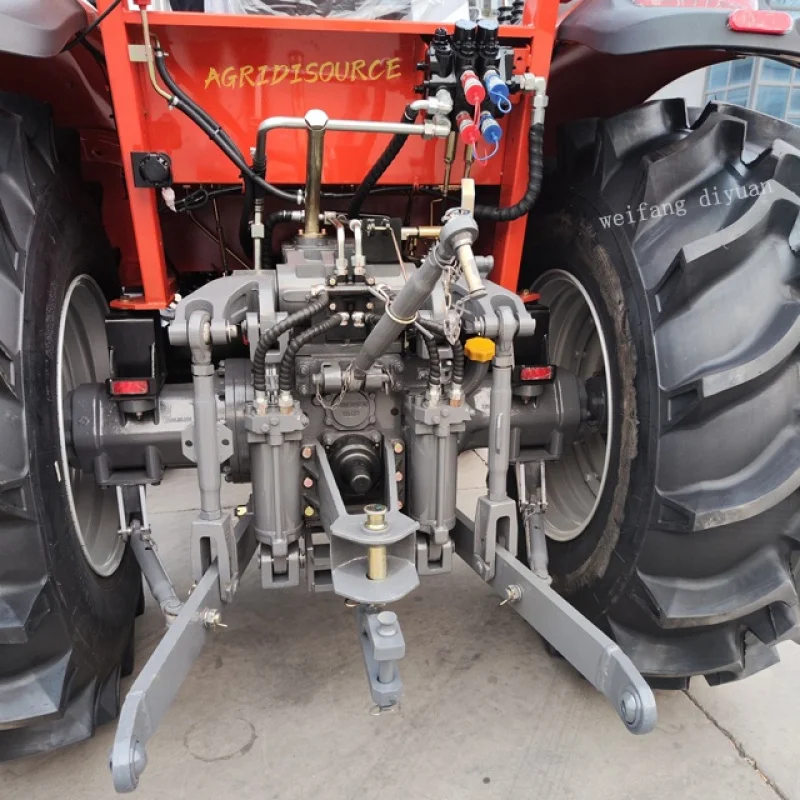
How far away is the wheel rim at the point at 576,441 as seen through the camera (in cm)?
228

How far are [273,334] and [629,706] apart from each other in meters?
1.06

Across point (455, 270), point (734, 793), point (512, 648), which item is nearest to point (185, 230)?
point (455, 270)

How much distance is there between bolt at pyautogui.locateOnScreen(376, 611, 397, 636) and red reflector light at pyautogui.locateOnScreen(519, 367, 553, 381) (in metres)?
0.86

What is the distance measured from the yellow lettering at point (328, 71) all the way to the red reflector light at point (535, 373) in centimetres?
94

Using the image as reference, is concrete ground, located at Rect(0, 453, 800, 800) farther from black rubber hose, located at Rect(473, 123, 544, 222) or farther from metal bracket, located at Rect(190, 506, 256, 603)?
black rubber hose, located at Rect(473, 123, 544, 222)

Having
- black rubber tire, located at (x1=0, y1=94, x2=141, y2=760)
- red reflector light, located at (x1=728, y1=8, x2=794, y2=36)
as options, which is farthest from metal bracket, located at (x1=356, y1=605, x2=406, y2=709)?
red reflector light, located at (x1=728, y1=8, x2=794, y2=36)

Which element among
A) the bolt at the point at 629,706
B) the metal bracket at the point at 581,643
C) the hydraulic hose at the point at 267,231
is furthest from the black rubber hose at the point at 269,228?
the bolt at the point at 629,706

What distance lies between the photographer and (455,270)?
147 cm

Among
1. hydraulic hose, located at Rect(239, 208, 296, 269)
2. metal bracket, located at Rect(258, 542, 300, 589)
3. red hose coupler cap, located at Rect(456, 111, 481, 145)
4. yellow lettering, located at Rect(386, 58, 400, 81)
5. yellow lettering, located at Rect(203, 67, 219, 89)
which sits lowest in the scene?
metal bracket, located at Rect(258, 542, 300, 589)

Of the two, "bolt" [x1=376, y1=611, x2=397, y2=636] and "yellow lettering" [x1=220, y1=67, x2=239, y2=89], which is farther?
"yellow lettering" [x1=220, y1=67, x2=239, y2=89]

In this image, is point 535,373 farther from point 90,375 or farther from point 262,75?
point 90,375

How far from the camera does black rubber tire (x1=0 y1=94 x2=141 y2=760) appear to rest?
1.51 meters

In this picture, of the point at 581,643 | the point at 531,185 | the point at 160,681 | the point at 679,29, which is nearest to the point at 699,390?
the point at 581,643

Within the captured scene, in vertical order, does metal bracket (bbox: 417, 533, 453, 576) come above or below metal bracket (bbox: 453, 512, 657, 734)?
below
